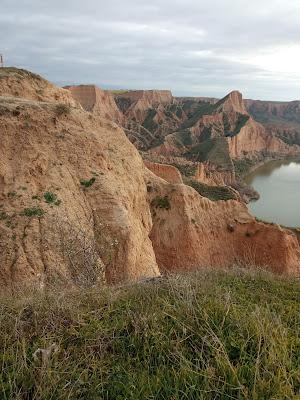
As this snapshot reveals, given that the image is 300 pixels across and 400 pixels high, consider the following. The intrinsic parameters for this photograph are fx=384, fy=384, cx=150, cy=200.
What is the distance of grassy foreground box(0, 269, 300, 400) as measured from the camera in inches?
125

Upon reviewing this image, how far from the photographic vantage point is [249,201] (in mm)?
57125

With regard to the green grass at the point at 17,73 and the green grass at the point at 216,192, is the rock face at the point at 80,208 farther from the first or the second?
the green grass at the point at 216,192

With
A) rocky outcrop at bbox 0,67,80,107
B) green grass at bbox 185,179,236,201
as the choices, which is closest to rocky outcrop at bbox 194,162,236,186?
green grass at bbox 185,179,236,201

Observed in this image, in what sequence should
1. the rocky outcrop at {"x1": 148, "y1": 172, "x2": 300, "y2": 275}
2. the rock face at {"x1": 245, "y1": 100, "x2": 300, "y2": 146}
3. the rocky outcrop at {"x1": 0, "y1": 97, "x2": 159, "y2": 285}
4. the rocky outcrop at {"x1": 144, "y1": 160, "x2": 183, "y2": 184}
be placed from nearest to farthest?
1. the rocky outcrop at {"x1": 0, "y1": 97, "x2": 159, "y2": 285}
2. the rocky outcrop at {"x1": 148, "y1": 172, "x2": 300, "y2": 275}
3. the rocky outcrop at {"x1": 144, "y1": 160, "x2": 183, "y2": 184}
4. the rock face at {"x1": 245, "y1": 100, "x2": 300, "y2": 146}

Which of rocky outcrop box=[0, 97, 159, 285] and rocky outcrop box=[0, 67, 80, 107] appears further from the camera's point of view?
rocky outcrop box=[0, 67, 80, 107]

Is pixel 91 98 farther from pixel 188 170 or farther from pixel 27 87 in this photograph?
pixel 27 87

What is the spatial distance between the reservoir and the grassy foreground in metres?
39.8

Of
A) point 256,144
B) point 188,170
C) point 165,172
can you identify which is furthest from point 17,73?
point 256,144

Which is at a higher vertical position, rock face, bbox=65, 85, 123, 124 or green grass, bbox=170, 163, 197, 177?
rock face, bbox=65, 85, 123, 124

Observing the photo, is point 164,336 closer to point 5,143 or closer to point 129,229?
point 129,229

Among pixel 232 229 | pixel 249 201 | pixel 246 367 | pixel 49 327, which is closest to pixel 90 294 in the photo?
pixel 49 327

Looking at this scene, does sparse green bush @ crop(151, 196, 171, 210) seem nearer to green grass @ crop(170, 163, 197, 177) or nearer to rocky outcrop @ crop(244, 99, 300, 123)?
green grass @ crop(170, 163, 197, 177)

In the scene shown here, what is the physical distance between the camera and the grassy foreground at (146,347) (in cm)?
317

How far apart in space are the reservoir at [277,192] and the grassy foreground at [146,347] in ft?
131
